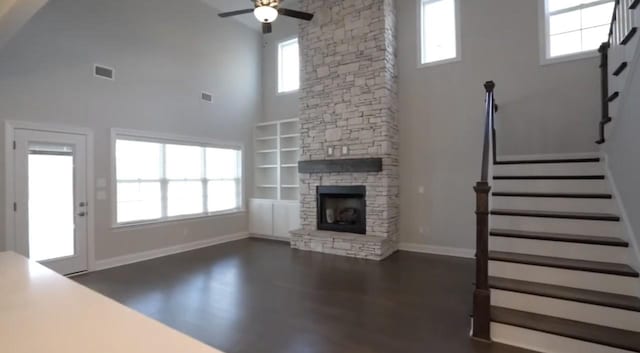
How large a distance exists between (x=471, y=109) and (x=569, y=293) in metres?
3.51

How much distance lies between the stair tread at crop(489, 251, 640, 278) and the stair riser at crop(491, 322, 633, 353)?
61 cm

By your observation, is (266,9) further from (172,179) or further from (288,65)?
(288,65)

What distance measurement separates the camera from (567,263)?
2850 mm

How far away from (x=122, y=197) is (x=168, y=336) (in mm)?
5330

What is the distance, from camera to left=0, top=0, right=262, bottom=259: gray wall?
4.44 meters

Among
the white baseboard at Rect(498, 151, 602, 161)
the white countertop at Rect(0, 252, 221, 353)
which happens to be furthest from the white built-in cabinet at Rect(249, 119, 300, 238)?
the white countertop at Rect(0, 252, 221, 353)

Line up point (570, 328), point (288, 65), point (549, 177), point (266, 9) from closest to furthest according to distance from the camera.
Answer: point (570, 328) → point (266, 9) → point (549, 177) → point (288, 65)

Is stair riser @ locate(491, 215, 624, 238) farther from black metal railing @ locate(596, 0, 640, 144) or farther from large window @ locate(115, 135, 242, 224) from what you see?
large window @ locate(115, 135, 242, 224)

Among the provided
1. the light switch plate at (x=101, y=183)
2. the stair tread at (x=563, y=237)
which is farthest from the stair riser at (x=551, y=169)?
the light switch plate at (x=101, y=183)

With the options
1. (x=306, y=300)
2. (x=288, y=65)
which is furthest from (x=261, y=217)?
(x=306, y=300)

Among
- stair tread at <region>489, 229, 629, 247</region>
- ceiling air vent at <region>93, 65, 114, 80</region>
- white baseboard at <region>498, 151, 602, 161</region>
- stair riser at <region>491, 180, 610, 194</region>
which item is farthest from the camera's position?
ceiling air vent at <region>93, 65, 114, 80</region>

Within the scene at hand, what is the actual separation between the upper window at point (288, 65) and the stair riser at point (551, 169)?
4.90 meters

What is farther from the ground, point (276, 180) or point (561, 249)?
point (276, 180)

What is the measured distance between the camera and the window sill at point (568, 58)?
4.58 metres
